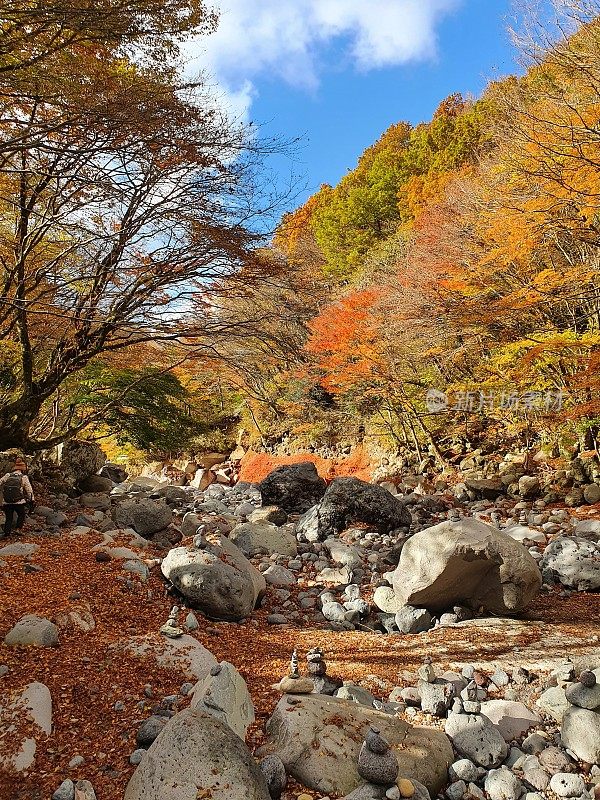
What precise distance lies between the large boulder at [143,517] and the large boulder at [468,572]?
344cm

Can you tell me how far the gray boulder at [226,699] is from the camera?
2656 millimetres

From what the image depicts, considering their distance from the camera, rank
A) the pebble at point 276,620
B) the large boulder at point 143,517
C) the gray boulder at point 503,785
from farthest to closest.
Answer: the large boulder at point 143,517 → the pebble at point 276,620 → the gray boulder at point 503,785

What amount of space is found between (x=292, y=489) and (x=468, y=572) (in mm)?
6145

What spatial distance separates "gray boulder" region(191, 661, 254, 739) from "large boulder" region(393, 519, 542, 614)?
2518 mm

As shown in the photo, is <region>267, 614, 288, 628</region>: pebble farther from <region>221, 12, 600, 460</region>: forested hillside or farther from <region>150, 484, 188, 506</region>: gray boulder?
<region>150, 484, 188, 506</region>: gray boulder

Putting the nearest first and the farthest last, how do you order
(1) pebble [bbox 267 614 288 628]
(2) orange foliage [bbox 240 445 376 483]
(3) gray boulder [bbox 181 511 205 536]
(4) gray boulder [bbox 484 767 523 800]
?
1. (4) gray boulder [bbox 484 767 523 800]
2. (1) pebble [bbox 267 614 288 628]
3. (3) gray boulder [bbox 181 511 205 536]
4. (2) orange foliage [bbox 240 445 376 483]

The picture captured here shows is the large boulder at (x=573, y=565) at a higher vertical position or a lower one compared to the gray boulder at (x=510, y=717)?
lower

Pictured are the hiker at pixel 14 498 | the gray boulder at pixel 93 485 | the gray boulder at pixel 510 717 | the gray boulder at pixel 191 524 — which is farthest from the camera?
the gray boulder at pixel 93 485

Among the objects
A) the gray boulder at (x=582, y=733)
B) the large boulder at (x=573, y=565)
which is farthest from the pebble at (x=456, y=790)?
the large boulder at (x=573, y=565)

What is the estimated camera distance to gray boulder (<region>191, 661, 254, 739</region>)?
8.71 feet

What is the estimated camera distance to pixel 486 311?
30.9 ft

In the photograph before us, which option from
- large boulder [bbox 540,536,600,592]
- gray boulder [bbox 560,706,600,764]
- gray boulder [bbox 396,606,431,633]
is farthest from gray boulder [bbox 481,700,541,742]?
large boulder [bbox 540,536,600,592]

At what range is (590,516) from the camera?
885cm

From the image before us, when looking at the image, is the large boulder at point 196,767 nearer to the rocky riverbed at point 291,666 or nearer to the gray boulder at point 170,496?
the rocky riverbed at point 291,666
